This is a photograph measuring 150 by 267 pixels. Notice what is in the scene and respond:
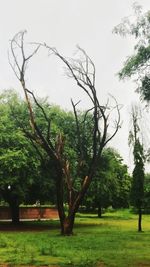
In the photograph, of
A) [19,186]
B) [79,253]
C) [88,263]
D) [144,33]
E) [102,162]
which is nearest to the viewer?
[88,263]

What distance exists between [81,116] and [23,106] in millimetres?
6070

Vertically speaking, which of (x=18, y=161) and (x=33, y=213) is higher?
(x=18, y=161)

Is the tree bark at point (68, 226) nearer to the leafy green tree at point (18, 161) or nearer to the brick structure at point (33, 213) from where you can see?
the leafy green tree at point (18, 161)

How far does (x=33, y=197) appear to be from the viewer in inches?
1564

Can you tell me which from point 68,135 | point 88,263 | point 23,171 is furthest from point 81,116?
point 88,263

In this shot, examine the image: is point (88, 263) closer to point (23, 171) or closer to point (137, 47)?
point (137, 47)

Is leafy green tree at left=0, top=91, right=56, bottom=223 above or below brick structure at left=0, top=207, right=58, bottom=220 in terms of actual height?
above

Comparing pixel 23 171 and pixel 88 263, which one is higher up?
pixel 23 171

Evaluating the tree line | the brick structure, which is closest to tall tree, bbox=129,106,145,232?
the tree line

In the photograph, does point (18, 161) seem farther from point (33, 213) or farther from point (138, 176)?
point (33, 213)

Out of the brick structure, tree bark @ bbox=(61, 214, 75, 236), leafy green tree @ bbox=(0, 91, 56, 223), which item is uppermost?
leafy green tree @ bbox=(0, 91, 56, 223)

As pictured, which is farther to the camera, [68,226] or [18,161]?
[18,161]

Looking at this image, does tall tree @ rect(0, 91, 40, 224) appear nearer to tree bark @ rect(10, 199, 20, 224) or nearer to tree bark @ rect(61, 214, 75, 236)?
tree bark @ rect(10, 199, 20, 224)

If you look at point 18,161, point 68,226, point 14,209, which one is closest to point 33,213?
point 14,209
